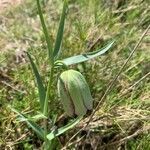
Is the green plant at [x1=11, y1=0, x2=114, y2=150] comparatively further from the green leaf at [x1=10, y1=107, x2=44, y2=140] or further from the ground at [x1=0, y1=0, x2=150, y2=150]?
the ground at [x1=0, y1=0, x2=150, y2=150]

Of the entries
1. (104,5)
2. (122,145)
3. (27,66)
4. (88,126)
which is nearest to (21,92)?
(27,66)

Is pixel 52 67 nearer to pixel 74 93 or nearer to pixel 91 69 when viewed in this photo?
pixel 74 93

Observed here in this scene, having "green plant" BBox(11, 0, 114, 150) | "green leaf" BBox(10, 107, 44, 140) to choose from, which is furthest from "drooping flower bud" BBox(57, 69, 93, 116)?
"green leaf" BBox(10, 107, 44, 140)

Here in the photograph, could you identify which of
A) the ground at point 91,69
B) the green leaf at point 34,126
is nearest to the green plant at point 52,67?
the green leaf at point 34,126

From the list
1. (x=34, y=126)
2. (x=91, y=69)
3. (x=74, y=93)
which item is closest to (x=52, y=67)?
(x=74, y=93)

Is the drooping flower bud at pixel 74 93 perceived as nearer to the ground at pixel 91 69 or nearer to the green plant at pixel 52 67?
the green plant at pixel 52 67
